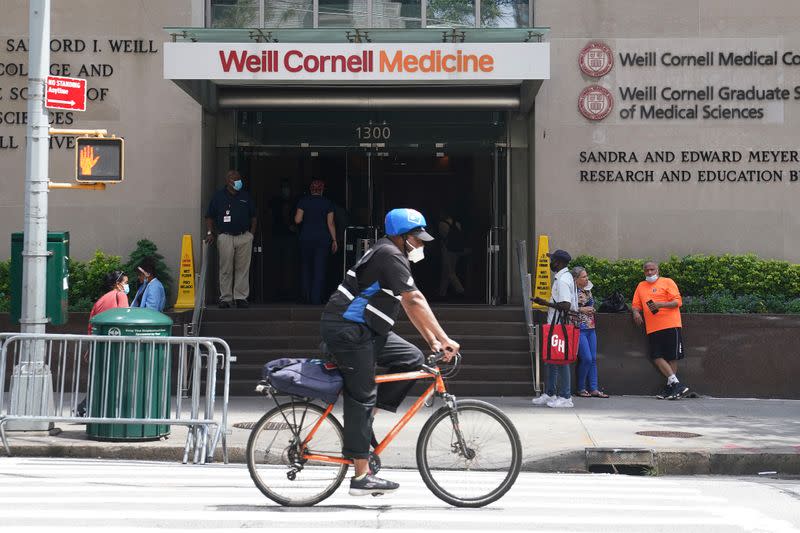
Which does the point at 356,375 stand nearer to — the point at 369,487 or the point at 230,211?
the point at 369,487

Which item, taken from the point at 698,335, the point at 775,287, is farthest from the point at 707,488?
the point at 775,287

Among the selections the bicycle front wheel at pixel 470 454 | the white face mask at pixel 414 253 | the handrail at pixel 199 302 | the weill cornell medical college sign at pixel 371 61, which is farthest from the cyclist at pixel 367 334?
the weill cornell medical college sign at pixel 371 61

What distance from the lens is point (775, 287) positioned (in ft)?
54.6

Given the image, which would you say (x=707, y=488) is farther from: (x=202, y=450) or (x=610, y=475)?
(x=202, y=450)

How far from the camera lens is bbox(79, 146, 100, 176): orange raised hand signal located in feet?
39.5

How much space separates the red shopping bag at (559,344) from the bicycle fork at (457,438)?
6.45 meters

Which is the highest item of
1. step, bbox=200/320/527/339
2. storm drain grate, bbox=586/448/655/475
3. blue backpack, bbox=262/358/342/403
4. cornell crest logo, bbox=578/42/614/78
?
cornell crest logo, bbox=578/42/614/78

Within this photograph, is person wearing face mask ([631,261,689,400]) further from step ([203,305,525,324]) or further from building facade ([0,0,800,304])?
building facade ([0,0,800,304])

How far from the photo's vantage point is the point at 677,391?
15.3 metres

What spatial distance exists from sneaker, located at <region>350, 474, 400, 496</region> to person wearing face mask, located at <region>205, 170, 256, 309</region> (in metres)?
9.61

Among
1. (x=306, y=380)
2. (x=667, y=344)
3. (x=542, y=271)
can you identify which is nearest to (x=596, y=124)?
(x=542, y=271)

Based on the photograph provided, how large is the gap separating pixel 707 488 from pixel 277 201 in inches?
446

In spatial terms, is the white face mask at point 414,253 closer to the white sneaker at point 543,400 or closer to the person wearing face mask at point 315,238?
the white sneaker at point 543,400

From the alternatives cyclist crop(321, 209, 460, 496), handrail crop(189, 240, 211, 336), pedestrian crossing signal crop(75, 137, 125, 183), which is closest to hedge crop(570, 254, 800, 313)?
handrail crop(189, 240, 211, 336)
